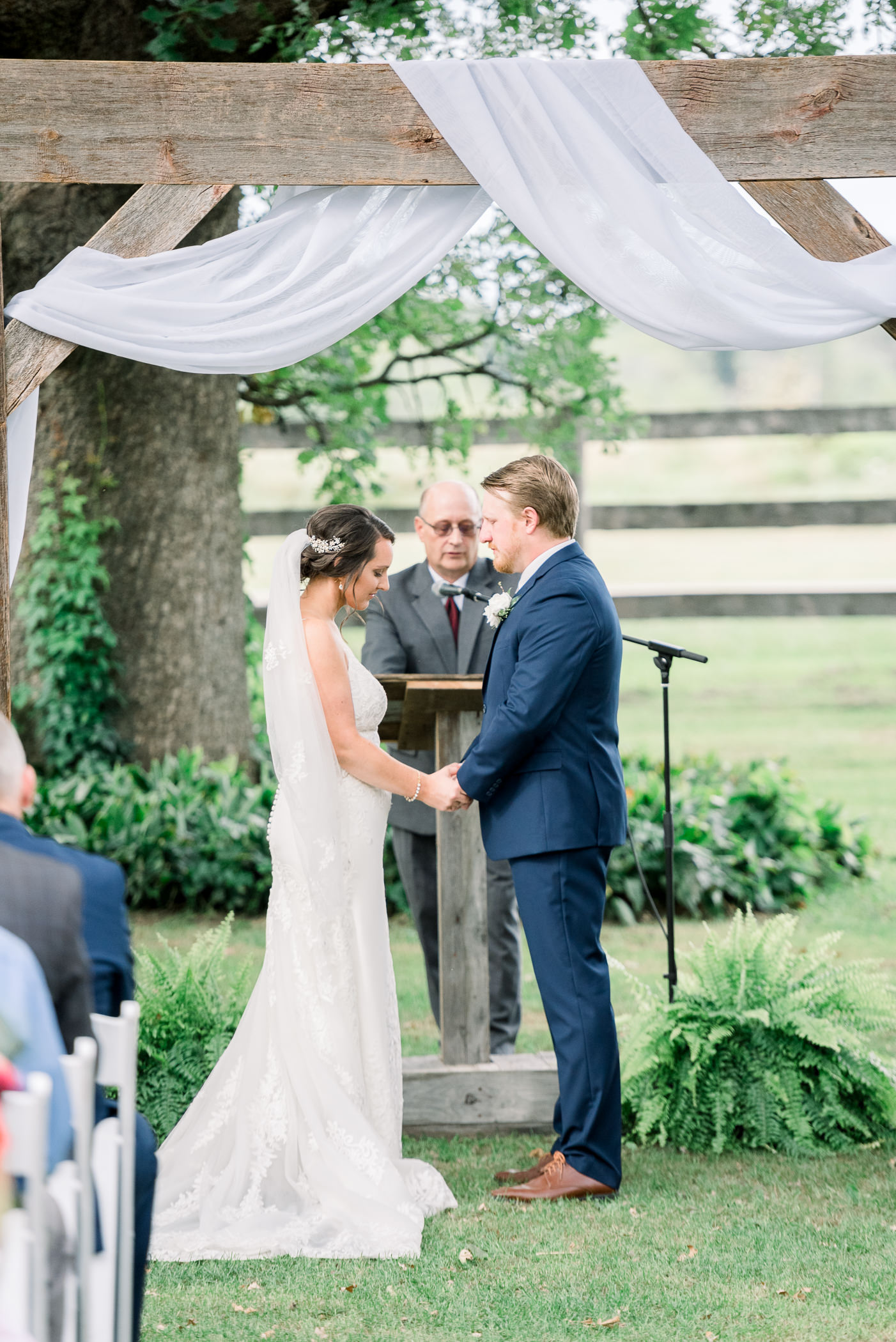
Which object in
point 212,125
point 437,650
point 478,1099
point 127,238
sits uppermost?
point 212,125

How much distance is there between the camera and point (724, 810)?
28.0 feet

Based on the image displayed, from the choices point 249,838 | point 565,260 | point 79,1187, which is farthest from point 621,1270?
point 249,838

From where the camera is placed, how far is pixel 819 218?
14.3ft

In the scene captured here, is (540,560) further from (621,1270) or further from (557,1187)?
(621,1270)

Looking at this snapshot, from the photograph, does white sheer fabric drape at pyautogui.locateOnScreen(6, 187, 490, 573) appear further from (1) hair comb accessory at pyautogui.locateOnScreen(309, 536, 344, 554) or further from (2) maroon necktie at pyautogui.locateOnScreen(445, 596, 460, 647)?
(2) maroon necktie at pyautogui.locateOnScreen(445, 596, 460, 647)

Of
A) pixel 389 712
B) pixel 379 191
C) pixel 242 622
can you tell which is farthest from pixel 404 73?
pixel 242 622

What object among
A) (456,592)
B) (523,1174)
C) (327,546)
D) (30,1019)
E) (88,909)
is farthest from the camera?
(456,592)

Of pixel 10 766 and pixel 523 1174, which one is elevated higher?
→ pixel 10 766

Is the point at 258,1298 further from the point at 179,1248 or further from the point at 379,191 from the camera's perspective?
the point at 379,191

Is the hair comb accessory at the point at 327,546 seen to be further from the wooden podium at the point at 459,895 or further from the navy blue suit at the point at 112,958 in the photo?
the navy blue suit at the point at 112,958

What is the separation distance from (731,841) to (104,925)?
6095mm

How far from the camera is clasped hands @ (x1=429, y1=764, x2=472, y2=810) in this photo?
418 cm

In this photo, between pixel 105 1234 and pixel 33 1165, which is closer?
pixel 33 1165

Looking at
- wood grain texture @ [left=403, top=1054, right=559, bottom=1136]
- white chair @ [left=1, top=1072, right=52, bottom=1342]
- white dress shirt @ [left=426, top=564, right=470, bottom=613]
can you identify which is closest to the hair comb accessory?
white dress shirt @ [left=426, top=564, right=470, bottom=613]
